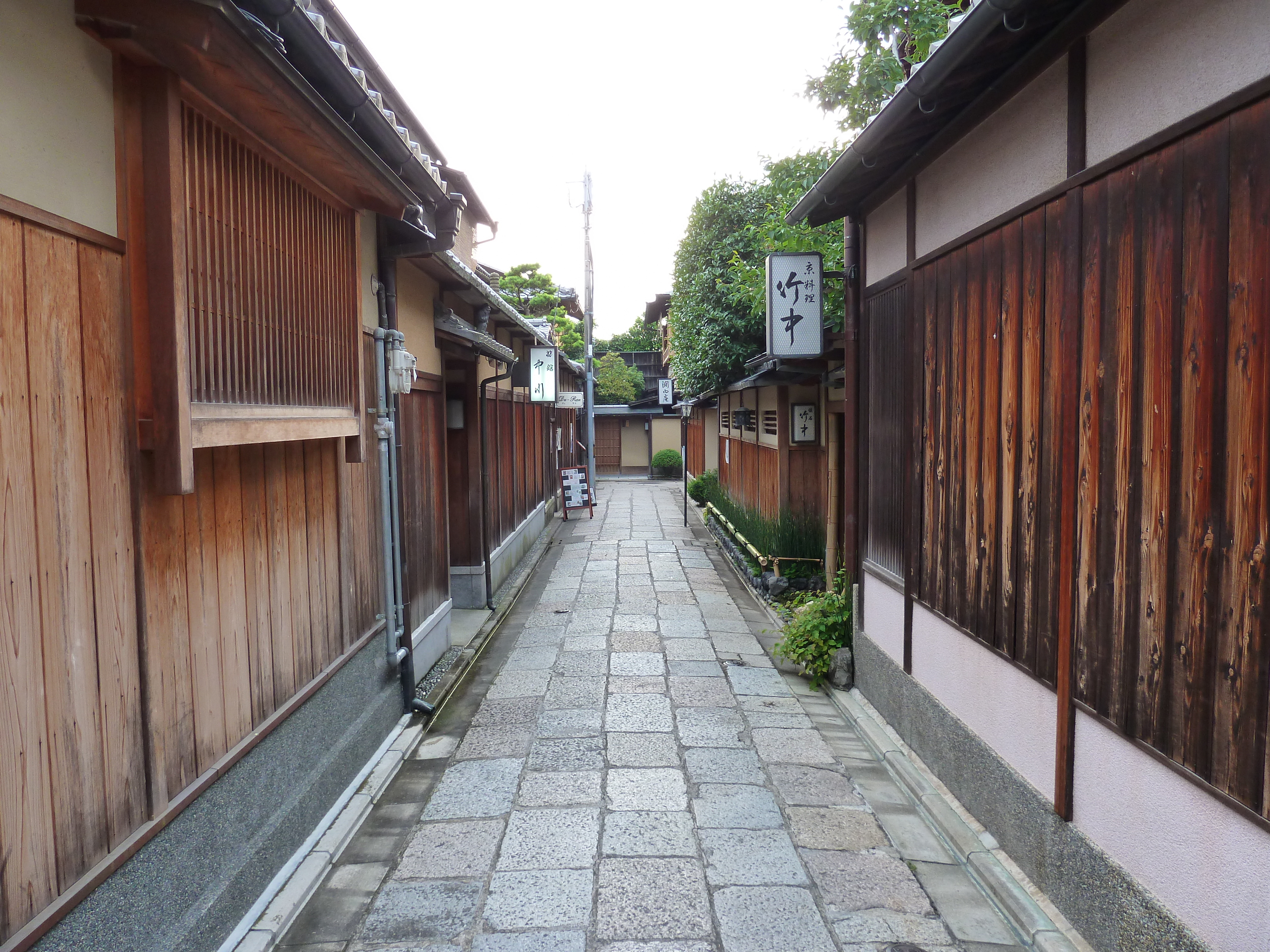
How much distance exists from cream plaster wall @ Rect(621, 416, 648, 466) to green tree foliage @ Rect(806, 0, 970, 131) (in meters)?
27.8

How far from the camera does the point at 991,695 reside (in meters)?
4.91

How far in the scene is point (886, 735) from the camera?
21.8 ft

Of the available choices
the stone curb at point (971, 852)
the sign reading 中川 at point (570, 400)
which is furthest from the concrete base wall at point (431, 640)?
the sign reading 中川 at point (570, 400)

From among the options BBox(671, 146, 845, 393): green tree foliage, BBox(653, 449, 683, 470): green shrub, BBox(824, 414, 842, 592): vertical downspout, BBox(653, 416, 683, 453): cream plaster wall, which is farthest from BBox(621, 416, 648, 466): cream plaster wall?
BBox(824, 414, 842, 592): vertical downspout

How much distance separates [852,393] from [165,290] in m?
6.02

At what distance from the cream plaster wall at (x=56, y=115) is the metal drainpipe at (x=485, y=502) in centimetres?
793

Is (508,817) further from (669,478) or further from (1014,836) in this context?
(669,478)

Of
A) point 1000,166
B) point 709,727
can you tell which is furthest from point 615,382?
point 1000,166

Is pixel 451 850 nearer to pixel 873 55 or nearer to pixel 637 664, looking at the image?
pixel 637 664

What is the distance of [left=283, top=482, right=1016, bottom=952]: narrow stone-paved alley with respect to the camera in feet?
13.6

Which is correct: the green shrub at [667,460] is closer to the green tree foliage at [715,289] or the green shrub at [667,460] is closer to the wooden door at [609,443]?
the wooden door at [609,443]

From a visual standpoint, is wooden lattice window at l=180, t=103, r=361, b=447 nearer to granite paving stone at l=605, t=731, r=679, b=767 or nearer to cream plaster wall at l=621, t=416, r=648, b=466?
granite paving stone at l=605, t=731, r=679, b=767

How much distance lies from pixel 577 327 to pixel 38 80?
4171 cm

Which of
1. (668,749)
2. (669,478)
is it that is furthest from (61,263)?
(669,478)
